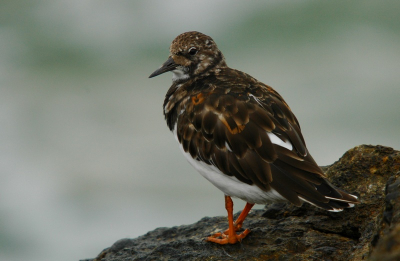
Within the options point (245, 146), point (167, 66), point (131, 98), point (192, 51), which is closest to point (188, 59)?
point (192, 51)

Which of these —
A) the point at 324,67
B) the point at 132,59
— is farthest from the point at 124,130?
the point at 324,67

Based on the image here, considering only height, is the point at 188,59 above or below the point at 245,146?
above

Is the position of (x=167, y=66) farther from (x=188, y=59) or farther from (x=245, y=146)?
(x=245, y=146)

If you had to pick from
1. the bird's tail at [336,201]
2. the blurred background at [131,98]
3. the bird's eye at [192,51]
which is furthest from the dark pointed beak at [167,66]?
the blurred background at [131,98]

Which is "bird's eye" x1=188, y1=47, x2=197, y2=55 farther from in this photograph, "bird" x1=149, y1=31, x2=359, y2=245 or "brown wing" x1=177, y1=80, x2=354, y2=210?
"brown wing" x1=177, y1=80, x2=354, y2=210

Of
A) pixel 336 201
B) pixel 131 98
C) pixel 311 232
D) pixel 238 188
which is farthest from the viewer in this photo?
pixel 131 98

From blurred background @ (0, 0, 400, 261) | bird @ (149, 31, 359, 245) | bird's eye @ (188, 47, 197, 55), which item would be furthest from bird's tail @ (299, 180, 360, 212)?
blurred background @ (0, 0, 400, 261)
